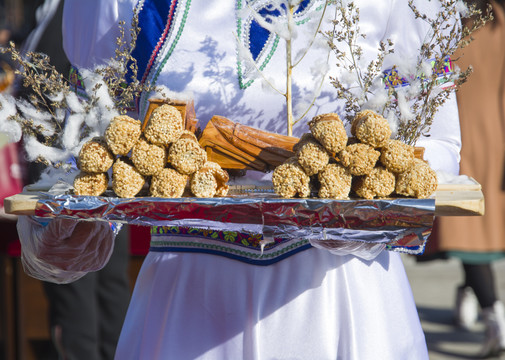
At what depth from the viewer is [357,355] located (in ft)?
4.57

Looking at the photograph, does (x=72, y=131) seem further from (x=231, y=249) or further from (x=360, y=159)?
(x=360, y=159)

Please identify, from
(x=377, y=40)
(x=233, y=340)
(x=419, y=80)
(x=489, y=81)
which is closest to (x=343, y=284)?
(x=233, y=340)

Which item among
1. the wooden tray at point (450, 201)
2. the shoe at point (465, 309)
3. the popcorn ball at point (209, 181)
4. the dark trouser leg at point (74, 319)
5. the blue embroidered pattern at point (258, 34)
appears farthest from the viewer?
the shoe at point (465, 309)

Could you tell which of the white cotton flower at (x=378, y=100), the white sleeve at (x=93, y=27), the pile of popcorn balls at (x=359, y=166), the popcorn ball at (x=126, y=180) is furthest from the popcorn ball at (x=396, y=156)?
the white sleeve at (x=93, y=27)

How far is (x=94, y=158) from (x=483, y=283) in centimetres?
321

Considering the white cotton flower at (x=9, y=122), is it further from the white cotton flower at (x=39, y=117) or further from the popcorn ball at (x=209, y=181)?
the popcorn ball at (x=209, y=181)

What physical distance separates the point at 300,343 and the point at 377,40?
70 cm

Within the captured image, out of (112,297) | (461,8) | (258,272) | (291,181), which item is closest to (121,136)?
(291,181)

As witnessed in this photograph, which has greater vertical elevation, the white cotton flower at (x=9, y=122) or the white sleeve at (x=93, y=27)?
the white sleeve at (x=93, y=27)

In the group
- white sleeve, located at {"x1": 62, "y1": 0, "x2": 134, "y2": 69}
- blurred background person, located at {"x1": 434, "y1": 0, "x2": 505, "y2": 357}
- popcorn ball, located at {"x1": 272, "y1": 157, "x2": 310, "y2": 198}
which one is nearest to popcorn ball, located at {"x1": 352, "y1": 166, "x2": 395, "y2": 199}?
popcorn ball, located at {"x1": 272, "y1": 157, "x2": 310, "y2": 198}

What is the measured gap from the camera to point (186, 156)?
49.0 inches

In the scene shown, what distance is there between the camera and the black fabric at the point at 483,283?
12.8ft

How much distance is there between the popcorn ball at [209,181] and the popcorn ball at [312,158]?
0.54ft

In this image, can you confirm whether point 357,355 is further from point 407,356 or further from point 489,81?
point 489,81
